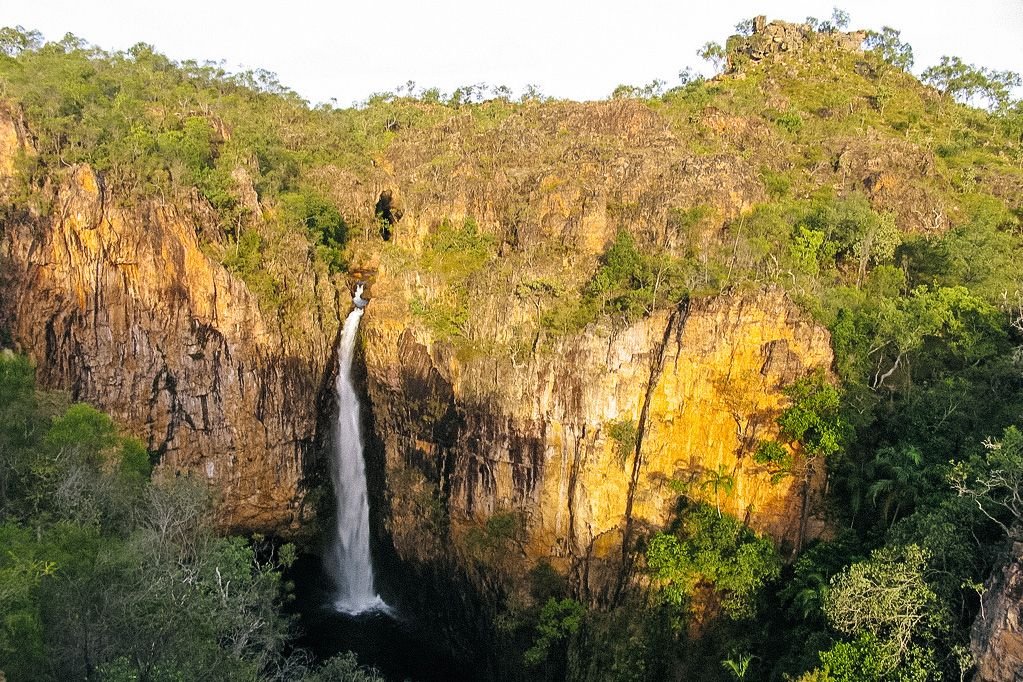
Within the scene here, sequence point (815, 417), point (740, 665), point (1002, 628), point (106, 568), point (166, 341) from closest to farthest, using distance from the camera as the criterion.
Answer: point (1002, 628)
point (106, 568)
point (740, 665)
point (815, 417)
point (166, 341)

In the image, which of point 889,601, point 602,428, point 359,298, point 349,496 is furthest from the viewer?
point 359,298

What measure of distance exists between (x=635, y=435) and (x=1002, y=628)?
10119 millimetres

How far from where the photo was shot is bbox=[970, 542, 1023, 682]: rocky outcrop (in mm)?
11844

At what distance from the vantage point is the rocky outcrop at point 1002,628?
11844 millimetres

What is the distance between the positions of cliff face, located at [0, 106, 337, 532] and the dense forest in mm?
747

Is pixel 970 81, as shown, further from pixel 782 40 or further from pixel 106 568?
pixel 106 568

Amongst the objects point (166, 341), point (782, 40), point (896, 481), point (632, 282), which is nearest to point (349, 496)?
point (166, 341)

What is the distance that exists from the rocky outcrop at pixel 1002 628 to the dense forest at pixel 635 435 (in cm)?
35

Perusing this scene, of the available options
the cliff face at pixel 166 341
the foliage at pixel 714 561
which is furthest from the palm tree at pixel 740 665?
the cliff face at pixel 166 341

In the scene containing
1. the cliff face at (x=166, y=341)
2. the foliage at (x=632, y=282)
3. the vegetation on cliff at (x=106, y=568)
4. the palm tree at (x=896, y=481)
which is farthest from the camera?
the cliff face at (x=166, y=341)

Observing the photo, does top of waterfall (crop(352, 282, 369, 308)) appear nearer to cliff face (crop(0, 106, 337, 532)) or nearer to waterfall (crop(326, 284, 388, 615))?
waterfall (crop(326, 284, 388, 615))

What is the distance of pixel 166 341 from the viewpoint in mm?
24641

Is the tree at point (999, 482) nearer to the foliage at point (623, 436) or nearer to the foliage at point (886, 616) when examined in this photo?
the foliage at point (886, 616)

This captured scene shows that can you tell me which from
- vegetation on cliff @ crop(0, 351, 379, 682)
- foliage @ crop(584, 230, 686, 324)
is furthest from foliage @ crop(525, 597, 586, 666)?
foliage @ crop(584, 230, 686, 324)
